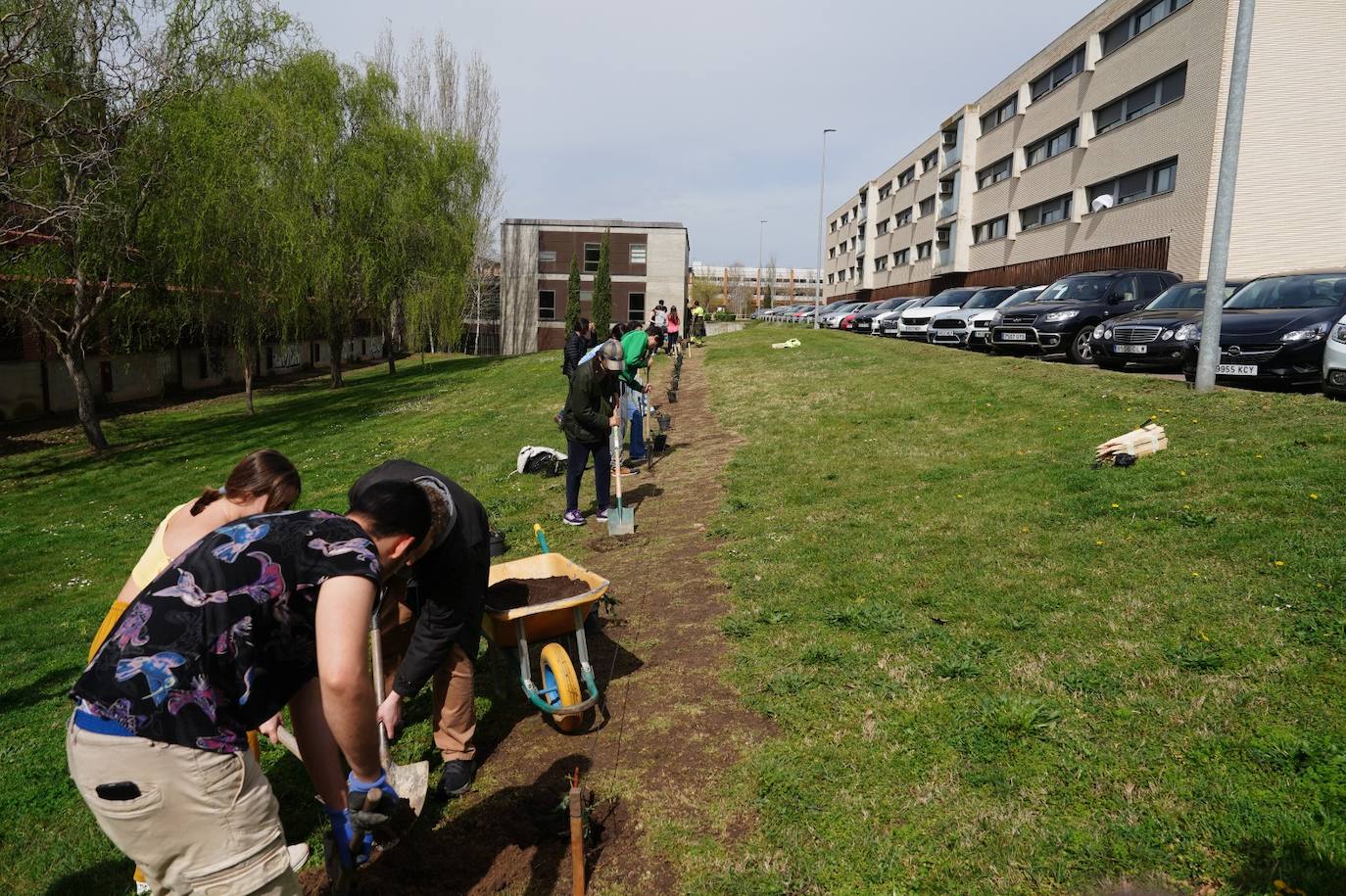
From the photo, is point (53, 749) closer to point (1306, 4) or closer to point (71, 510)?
point (71, 510)

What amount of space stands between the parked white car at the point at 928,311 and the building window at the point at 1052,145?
10.5m

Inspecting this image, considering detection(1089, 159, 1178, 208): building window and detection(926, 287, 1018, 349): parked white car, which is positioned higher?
detection(1089, 159, 1178, 208): building window

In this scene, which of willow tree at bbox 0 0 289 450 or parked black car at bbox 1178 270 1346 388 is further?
willow tree at bbox 0 0 289 450

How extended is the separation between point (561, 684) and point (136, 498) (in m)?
13.3

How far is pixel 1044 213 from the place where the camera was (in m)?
32.8

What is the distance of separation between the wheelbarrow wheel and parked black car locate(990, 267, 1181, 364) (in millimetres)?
13353

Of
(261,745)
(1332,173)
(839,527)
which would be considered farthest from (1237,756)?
(1332,173)

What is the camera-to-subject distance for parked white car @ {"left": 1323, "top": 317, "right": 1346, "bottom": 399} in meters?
8.99

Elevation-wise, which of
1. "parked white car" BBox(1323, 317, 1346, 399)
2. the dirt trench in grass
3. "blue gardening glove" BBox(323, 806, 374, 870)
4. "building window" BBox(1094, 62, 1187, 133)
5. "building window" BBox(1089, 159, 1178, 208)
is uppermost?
"building window" BBox(1094, 62, 1187, 133)

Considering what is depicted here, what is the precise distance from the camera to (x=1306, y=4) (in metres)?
20.6

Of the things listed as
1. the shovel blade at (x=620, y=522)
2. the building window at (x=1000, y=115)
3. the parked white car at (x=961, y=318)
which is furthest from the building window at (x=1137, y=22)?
the shovel blade at (x=620, y=522)

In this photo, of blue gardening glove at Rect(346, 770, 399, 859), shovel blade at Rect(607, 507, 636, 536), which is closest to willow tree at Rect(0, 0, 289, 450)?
shovel blade at Rect(607, 507, 636, 536)

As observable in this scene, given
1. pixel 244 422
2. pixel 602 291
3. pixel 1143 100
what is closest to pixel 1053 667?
pixel 244 422

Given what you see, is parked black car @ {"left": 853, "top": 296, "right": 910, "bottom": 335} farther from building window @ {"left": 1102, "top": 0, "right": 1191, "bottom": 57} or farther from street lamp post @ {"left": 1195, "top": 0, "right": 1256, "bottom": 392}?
street lamp post @ {"left": 1195, "top": 0, "right": 1256, "bottom": 392}
